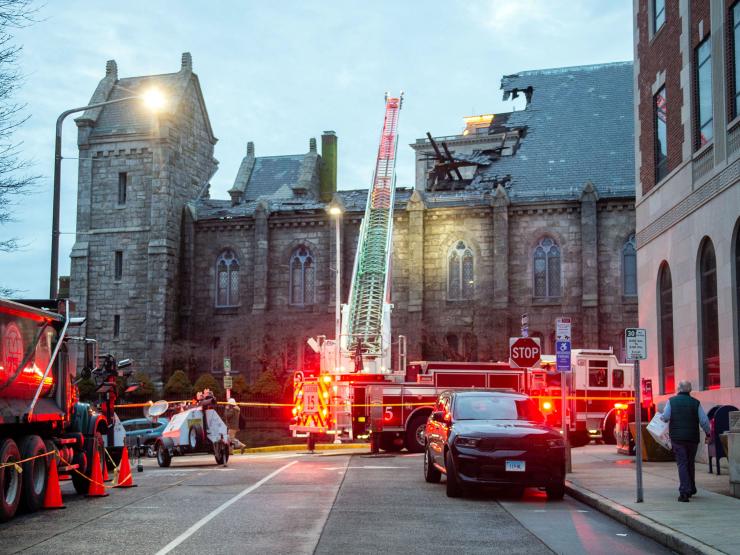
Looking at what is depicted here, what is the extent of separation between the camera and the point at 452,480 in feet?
52.1

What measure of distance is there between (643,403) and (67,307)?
1512cm

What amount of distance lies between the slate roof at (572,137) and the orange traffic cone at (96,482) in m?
37.7

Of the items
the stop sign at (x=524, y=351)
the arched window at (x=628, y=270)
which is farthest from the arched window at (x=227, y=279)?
the stop sign at (x=524, y=351)

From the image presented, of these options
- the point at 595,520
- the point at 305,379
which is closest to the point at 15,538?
the point at 595,520

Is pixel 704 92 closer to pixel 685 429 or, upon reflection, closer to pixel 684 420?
pixel 684 420

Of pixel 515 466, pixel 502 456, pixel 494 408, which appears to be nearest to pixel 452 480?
pixel 502 456

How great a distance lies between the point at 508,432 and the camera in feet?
52.4

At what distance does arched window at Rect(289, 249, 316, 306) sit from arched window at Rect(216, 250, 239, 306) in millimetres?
3155

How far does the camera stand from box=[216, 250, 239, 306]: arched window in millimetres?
57000

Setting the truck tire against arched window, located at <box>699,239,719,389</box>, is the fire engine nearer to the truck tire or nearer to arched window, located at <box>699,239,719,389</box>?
arched window, located at <box>699,239,719,389</box>

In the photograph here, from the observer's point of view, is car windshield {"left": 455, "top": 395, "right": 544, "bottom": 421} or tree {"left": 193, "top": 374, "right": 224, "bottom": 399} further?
tree {"left": 193, "top": 374, "right": 224, "bottom": 399}

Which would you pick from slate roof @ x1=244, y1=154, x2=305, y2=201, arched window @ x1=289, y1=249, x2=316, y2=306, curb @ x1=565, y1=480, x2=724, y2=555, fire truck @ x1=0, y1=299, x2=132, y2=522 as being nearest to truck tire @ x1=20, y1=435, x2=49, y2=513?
fire truck @ x1=0, y1=299, x2=132, y2=522

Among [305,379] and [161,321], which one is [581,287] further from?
[305,379]

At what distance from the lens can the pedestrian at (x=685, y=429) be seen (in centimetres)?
1480
